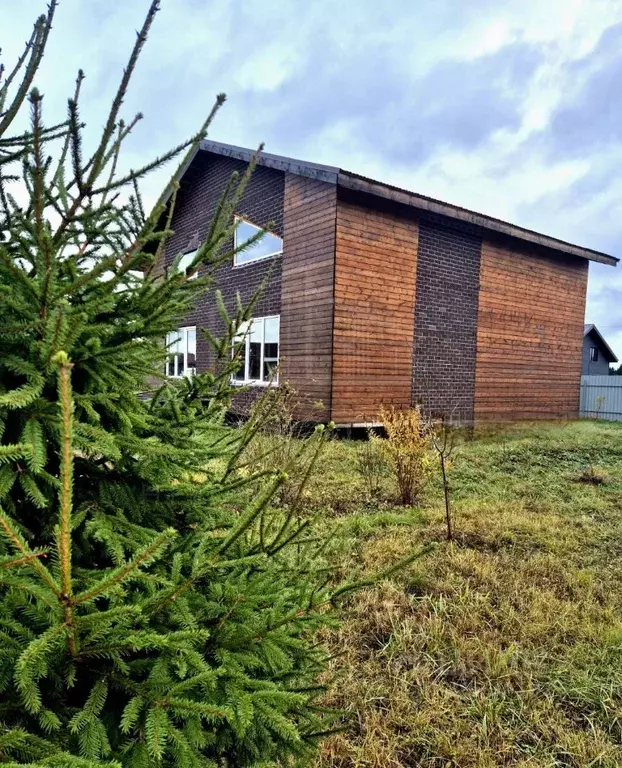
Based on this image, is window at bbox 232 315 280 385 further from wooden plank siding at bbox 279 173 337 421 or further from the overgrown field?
the overgrown field

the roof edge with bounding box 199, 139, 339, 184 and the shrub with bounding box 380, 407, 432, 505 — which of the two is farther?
the roof edge with bounding box 199, 139, 339, 184

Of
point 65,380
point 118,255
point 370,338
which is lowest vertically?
point 65,380

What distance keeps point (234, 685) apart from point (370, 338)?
932 centimetres

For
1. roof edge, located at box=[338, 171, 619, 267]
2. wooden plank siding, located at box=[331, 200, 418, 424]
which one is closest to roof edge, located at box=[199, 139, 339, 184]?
roof edge, located at box=[338, 171, 619, 267]

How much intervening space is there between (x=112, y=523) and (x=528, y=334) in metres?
13.9

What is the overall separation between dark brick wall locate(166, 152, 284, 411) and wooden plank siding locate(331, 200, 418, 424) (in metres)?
1.84

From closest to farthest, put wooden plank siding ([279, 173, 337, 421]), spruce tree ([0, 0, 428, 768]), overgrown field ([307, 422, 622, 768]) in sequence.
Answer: spruce tree ([0, 0, 428, 768]), overgrown field ([307, 422, 622, 768]), wooden plank siding ([279, 173, 337, 421])

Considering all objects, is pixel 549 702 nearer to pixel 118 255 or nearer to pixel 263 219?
pixel 118 255

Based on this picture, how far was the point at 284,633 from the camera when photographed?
54.6 inches

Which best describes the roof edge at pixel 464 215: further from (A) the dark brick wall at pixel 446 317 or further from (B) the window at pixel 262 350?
(B) the window at pixel 262 350

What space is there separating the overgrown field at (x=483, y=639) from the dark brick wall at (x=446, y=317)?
19.1 feet

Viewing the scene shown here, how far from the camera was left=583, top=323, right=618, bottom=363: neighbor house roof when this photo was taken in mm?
29656

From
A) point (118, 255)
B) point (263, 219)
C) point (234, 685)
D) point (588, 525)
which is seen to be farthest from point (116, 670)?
point (263, 219)

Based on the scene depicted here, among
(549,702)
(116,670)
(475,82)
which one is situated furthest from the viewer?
(475,82)
